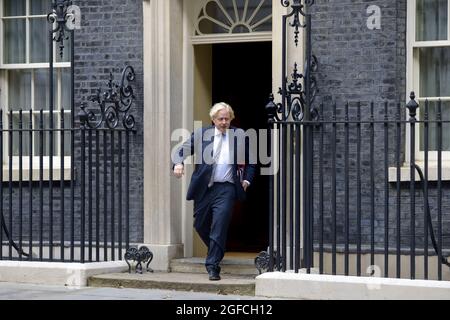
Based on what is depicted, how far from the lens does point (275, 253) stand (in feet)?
36.4

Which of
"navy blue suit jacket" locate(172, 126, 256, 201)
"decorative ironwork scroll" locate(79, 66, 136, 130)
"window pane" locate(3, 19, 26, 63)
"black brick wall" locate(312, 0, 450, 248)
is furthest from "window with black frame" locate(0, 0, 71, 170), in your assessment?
"black brick wall" locate(312, 0, 450, 248)

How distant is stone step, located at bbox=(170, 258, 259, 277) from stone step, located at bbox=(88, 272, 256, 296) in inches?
6.0

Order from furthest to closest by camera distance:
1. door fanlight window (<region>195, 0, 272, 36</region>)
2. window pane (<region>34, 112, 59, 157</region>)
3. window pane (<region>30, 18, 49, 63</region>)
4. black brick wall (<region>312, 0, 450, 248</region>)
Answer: window pane (<region>30, 18, 49, 63</region>), window pane (<region>34, 112, 59, 157</region>), door fanlight window (<region>195, 0, 272, 36</region>), black brick wall (<region>312, 0, 450, 248</region>)

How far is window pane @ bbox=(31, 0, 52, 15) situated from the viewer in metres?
13.1

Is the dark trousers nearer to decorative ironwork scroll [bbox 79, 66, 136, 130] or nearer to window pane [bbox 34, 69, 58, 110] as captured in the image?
decorative ironwork scroll [bbox 79, 66, 136, 130]

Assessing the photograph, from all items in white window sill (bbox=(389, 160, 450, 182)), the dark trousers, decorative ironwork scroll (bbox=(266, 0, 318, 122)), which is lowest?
the dark trousers

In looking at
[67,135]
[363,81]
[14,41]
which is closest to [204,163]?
[363,81]

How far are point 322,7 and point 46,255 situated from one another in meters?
4.05

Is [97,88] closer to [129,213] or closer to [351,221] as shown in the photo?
[129,213]

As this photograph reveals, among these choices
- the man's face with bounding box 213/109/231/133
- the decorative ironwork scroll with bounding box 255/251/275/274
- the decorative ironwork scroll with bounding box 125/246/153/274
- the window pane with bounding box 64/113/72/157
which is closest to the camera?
the decorative ironwork scroll with bounding box 255/251/275/274

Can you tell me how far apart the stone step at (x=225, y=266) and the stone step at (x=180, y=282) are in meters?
0.15

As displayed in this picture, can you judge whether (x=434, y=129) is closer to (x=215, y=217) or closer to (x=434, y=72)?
(x=434, y=72)

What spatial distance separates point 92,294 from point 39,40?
146 inches

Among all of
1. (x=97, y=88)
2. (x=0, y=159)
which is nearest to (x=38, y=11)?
(x=97, y=88)
